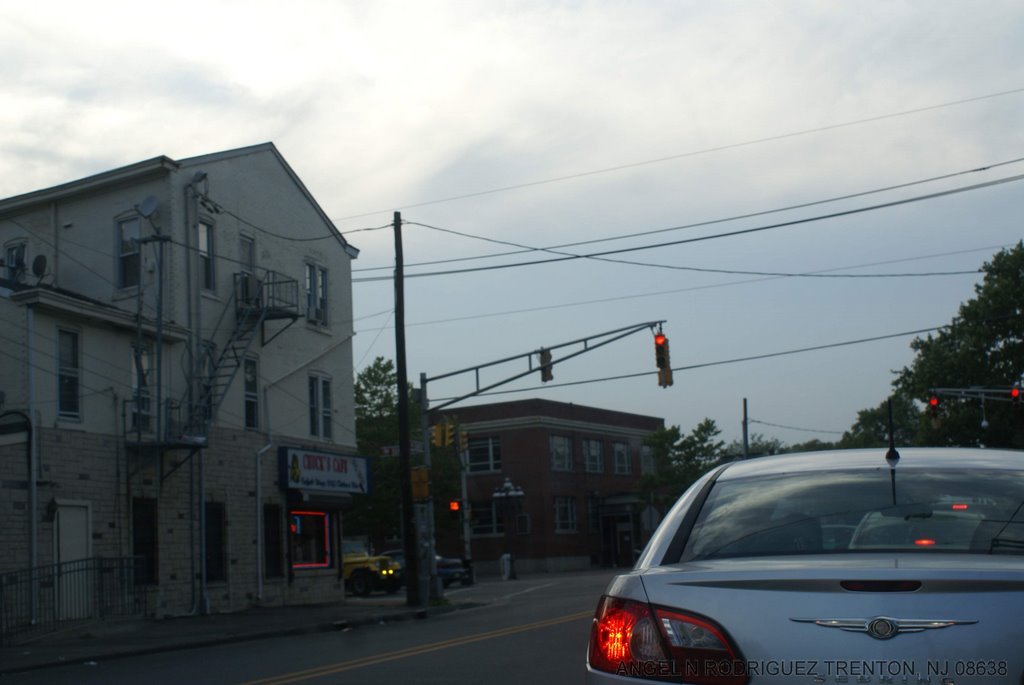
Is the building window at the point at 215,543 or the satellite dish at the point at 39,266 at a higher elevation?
the satellite dish at the point at 39,266

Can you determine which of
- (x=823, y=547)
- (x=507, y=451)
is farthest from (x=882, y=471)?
(x=507, y=451)

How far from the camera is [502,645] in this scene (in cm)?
1496

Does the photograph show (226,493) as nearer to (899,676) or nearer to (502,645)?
(502,645)

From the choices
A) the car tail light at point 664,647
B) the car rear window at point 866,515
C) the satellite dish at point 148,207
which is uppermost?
the satellite dish at point 148,207

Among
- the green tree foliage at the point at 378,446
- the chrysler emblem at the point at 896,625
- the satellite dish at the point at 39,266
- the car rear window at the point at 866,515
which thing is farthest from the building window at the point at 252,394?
the chrysler emblem at the point at 896,625

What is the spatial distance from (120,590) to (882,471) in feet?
70.3

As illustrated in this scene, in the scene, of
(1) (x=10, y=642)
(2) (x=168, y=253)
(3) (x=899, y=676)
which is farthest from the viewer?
(2) (x=168, y=253)

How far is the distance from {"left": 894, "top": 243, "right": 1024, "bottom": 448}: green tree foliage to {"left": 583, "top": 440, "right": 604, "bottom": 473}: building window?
19.9m

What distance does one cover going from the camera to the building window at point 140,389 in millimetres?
25688

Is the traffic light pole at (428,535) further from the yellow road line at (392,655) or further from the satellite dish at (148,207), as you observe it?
the yellow road line at (392,655)

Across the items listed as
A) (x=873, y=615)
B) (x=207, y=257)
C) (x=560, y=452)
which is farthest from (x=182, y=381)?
(x=560, y=452)

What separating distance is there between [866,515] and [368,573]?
37.2 m

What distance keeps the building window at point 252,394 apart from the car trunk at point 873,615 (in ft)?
92.5

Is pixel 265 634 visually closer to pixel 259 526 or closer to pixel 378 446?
pixel 259 526
